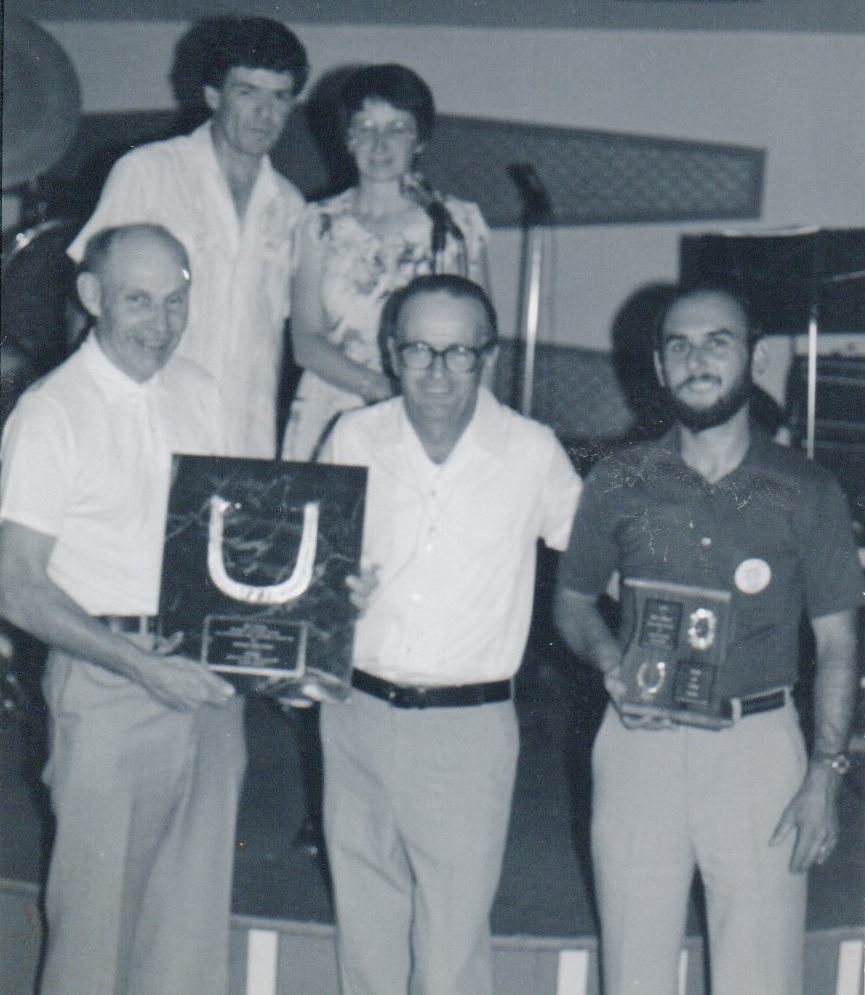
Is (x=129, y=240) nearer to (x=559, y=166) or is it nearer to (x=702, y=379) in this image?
(x=702, y=379)

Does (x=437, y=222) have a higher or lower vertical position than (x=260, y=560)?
higher

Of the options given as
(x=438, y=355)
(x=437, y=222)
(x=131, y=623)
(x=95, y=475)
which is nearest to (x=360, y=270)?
(x=437, y=222)

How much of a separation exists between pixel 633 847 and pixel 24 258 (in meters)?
2.97

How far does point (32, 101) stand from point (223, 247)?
5.11ft

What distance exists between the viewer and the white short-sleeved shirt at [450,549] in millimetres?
2107

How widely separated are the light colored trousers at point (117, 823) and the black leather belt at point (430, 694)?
311mm

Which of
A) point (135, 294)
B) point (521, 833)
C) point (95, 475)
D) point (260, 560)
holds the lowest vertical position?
point (521, 833)

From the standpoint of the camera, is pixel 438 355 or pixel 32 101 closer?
pixel 438 355

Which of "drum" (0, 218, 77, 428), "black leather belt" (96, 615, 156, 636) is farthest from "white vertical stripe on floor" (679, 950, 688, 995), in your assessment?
"drum" (0, 218, 77, 428)

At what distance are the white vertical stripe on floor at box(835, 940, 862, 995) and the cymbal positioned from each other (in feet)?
10.2

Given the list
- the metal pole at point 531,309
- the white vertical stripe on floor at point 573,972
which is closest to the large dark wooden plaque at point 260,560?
the white vertical stripe on floor at point 573,972

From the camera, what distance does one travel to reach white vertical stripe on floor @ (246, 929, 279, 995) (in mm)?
2523

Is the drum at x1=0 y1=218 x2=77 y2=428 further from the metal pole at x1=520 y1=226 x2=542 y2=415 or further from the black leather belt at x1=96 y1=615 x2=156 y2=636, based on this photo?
the black leather belt at x1=96 y1=615 x2=156 y2=636

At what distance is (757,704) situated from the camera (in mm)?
2002
